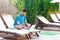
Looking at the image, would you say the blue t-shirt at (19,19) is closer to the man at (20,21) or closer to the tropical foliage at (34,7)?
the man at (20,21)

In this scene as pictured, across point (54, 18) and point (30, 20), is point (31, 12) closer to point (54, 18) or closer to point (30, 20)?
point (30, 20)

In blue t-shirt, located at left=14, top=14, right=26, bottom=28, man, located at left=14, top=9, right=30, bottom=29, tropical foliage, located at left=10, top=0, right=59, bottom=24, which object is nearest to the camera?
man, located at left=14, top=9, right=30, bottom=29

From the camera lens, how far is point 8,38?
8.75m

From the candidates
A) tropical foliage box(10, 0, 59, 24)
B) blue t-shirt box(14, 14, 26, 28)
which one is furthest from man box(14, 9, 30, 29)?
tropical foliage box(10, 0, 59, 24)

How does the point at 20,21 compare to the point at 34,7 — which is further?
the point at 34,7

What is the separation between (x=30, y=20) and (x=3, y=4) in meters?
2.25

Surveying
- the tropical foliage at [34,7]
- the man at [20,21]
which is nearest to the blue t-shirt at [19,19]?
the man at [20,21]

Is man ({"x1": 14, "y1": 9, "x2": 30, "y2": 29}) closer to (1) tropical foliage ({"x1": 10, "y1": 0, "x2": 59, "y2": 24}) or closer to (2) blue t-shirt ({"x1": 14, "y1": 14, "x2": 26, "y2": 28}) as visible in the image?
(2) blue t-shirt ({"x1": 14, "y1": 14, "x2": 26, "y2": 28})

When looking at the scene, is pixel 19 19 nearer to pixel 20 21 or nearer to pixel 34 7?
pixel 20 21

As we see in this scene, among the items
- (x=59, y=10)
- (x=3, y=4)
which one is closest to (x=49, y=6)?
(x=59, y=10)

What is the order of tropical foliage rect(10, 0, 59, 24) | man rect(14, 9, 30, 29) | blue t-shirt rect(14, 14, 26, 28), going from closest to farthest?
man rect(14, 9, 30, 29) → blue t-shirt rect(14, 14, 26, 28) → tropical foliage rect(10, 0, 59, 24)

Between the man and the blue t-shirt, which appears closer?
the man

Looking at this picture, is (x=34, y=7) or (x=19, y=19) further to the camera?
(x=34, y=7)

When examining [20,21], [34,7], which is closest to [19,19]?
[20,21]
